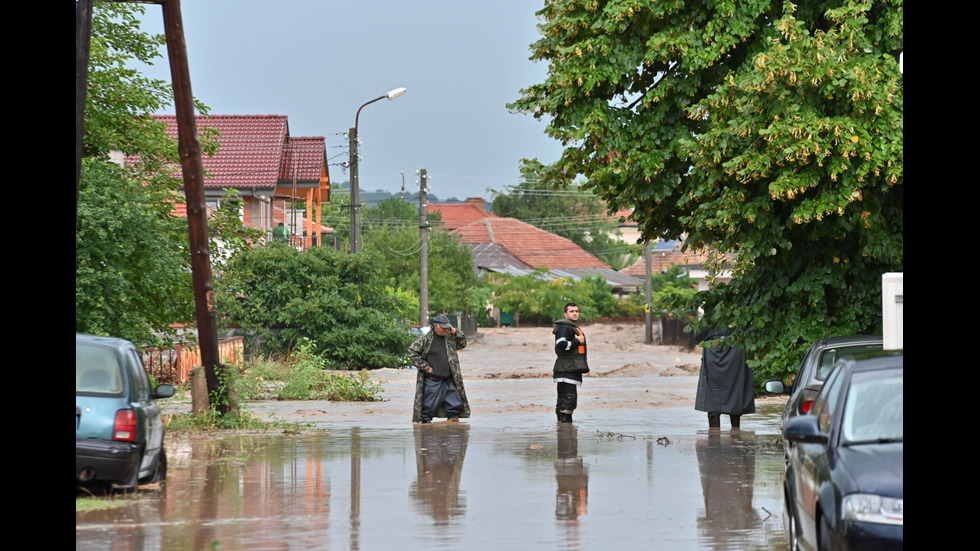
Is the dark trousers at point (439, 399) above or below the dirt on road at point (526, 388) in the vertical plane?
above

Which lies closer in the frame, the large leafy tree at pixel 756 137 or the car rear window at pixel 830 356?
the car rear window at pixel 830 356

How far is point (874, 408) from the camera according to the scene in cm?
765

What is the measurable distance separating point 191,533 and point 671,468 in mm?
5940

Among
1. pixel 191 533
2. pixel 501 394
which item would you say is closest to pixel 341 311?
pixel 501 394

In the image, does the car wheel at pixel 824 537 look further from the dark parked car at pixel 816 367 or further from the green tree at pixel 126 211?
the green tree at pixel 126 211

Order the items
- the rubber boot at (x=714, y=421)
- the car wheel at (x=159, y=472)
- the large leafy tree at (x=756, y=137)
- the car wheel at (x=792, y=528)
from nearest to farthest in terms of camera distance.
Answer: the car wheel at (x=792, y=528) < the car wheel at (x=159, y=472) < the large leafy tree at (x=756, y=137) < the rubber boot at (x=714, y=421)

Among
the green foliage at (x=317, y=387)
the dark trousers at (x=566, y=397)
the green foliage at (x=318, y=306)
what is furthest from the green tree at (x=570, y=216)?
the dark trousers at (x=566, y=397)

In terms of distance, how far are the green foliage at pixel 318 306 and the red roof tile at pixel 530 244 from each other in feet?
207

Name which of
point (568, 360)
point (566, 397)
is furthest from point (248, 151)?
point (568, 360)

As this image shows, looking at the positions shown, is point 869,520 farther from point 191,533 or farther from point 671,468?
point 671,468

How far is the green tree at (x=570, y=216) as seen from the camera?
119750 mm

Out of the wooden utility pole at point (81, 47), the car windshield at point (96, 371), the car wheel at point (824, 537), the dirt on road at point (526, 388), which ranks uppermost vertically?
the wooden utility pole at point (81, 47)

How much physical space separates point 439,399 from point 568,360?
201 centimetres

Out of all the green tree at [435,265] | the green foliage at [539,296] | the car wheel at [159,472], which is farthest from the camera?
the green foliage at [539,296]
